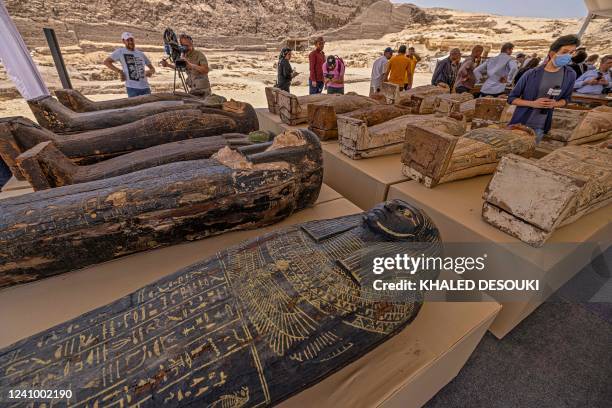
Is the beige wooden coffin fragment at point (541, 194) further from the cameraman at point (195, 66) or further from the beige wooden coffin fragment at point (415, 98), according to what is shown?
the cameraman at point (195, 66)

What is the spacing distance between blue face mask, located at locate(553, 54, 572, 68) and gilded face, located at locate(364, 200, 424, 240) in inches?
90.0

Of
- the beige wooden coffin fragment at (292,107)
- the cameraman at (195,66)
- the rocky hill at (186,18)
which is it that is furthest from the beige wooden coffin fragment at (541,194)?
the rocky hill at (186,18)

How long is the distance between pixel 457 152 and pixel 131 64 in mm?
4648

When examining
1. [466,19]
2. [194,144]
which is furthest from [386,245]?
[466,19]

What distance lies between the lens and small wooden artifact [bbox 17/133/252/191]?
1.78 meters

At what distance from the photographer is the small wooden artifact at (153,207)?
53.5 inches

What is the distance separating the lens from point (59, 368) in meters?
0.88

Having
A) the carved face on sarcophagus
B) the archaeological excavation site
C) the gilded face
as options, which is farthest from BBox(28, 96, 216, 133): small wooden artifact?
the gilded face

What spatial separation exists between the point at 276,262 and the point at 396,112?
284 cm

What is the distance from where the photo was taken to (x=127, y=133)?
2.56 meters

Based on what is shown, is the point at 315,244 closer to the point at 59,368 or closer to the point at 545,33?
the point at 59,368

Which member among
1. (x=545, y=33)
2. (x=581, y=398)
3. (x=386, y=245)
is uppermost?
(x=545, y=33)

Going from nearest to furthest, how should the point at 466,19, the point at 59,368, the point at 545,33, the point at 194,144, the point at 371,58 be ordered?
the point at 59,368
the point at 194,144
the point at 371,58
the point at 545,33
the point at 466,19

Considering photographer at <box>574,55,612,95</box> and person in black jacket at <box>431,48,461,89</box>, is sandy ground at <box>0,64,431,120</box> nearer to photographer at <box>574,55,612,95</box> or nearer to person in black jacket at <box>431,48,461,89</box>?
person in black jacket at <box>431,48,461,89</box>
